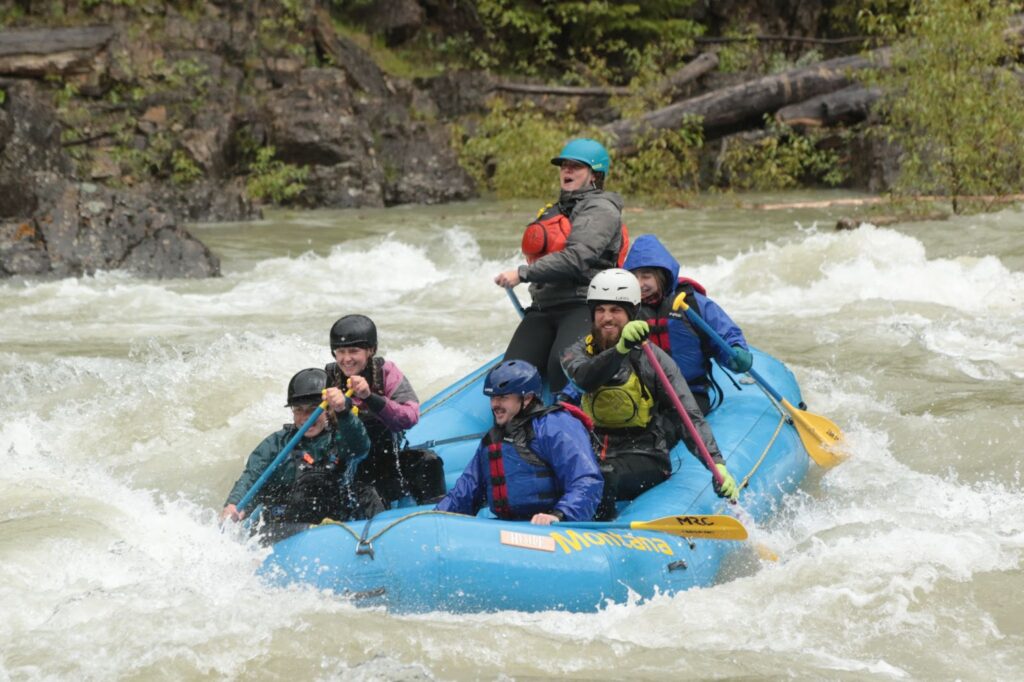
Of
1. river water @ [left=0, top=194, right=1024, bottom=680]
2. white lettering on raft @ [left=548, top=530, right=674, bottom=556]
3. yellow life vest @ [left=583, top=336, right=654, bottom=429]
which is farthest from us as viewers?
yellow life vest @ [left=583, top=336, right=654, bottom=429]

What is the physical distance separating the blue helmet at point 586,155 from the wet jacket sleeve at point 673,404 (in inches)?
36.8

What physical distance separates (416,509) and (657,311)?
161 centimetres

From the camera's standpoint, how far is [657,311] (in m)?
5.86

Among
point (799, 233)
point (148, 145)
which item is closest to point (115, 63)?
point (148, 145)

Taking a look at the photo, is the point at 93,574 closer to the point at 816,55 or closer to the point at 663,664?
the point at 663,664

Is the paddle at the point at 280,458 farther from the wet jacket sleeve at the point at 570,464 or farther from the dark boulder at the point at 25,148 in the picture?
the dark boulder at the point at 25,148

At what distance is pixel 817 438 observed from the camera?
6.22 meters

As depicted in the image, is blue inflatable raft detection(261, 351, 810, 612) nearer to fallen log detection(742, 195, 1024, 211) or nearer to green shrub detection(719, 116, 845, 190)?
fallen log detection(742, 195, 1024, 211)

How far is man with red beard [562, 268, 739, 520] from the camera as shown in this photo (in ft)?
16.3

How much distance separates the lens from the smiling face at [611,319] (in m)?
4.99

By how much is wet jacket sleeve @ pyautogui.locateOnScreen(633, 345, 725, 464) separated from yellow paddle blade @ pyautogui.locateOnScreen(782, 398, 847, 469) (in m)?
1.11

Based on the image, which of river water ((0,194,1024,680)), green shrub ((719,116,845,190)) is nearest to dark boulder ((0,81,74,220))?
river water ((0,194,1024,680))

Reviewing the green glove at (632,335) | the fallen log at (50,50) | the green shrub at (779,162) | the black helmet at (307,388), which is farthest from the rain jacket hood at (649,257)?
the fallen log at (50,50)

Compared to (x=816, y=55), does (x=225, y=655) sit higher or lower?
lower
